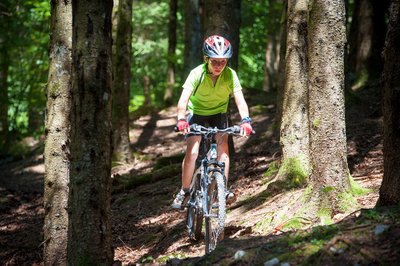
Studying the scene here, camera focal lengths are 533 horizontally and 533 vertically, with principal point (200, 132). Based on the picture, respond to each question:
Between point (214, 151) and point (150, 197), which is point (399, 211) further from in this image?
point (150, 197)

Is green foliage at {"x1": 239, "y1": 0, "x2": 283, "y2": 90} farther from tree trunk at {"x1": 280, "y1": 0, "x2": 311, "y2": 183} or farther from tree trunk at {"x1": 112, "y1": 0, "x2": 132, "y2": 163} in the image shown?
tree trunk at {"x1": 280, "y1": 0, "x2": 311, "y2": 183}

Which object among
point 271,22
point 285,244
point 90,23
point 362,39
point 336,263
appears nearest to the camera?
point 336,263

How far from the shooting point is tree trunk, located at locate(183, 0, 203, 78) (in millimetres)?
20734

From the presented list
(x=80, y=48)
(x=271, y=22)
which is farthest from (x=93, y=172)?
(x=271, y=22)

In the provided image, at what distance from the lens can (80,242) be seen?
5.10m

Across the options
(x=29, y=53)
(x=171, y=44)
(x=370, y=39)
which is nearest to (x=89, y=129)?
(x=370, y=39)

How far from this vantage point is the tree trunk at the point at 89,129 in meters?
5.00

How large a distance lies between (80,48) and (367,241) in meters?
3.05

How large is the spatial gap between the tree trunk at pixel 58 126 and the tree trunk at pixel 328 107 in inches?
118

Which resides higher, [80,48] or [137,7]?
[137,7]

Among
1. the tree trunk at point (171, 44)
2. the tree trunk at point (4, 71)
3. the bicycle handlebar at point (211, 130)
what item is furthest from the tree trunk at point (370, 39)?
the tree trunk at point (4, 71)

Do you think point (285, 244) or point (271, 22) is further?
point (271, 22)

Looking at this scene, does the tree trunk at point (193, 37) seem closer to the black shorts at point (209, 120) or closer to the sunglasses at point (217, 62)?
the black shorts at point (209, 120)

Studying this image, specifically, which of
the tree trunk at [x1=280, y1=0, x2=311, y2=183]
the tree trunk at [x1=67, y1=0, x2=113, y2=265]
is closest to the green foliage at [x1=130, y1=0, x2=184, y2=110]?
the tree trunk at [x1=280, y1=0, x2=311, y2=183]
